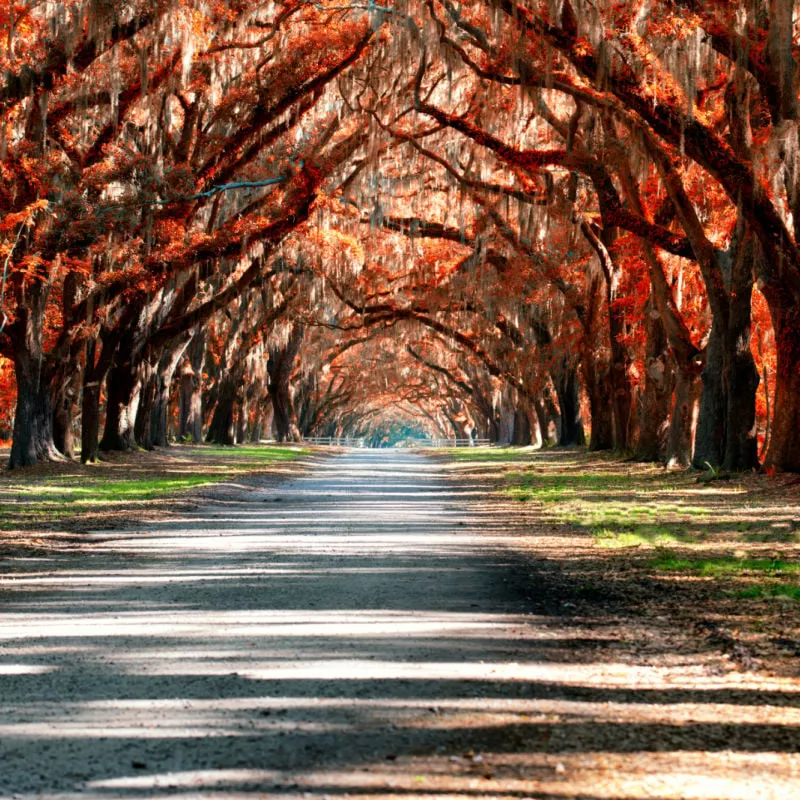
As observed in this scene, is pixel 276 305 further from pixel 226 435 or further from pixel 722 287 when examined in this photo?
pixel 722 287

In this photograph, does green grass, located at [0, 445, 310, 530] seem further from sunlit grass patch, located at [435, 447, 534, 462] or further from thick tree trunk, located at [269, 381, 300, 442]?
thick tree trunk, located at [269, 381, 300, 442]

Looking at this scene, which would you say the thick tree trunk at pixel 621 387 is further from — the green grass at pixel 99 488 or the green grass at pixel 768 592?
the green grass at pixel 768 592

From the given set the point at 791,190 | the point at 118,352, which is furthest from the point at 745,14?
the point at 118,352

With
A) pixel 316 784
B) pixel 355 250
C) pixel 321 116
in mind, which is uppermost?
pixel 321 116

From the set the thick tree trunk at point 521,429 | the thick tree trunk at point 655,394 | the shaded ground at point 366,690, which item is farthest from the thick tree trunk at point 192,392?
the shaded ground at point 366,690

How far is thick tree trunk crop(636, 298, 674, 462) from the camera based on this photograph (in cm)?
2672

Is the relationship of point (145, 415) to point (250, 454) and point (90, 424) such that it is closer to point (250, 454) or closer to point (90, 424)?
point (250, 454)

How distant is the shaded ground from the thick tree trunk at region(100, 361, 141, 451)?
74.3 ft

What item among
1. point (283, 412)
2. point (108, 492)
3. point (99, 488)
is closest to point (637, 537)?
point (108, 492)

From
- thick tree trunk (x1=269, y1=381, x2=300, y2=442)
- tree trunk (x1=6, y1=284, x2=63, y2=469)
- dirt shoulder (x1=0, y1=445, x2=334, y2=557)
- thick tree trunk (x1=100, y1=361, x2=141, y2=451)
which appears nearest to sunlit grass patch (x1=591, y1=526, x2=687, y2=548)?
dirt shoulder (x1=0, y1=445, x2=334, y2=557)

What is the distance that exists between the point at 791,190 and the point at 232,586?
1164 cm

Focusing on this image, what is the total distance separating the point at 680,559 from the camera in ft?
32.0

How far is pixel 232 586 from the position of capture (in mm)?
8312

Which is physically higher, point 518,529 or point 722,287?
point 722,287
